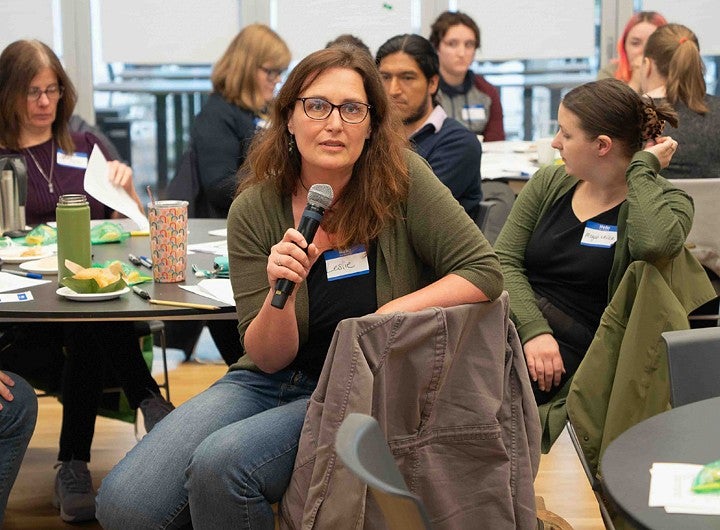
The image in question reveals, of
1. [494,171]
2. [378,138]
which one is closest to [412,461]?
[378,138]

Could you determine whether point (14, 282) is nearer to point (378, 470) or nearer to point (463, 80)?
point (378, 470)

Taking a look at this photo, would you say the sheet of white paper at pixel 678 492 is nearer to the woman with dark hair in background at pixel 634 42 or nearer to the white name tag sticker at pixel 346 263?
the white name tag sticker at pixel 346 263

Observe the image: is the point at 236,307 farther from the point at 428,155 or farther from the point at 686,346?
the point at 428,155

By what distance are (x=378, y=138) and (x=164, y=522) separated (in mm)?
911

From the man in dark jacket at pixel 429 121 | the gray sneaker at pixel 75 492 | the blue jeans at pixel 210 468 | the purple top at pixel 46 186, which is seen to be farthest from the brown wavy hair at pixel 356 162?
the purple top at pixel 46 186

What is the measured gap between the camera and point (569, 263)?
268 cm

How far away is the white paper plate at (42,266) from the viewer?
281 cm

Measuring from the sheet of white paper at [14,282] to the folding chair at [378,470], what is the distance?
59.9 inches

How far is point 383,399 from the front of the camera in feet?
5.85

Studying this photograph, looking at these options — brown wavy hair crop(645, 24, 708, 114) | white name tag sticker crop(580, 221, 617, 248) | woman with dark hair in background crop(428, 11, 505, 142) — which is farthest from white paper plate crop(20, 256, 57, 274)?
woman with dark hair in background crop(428, 11, 505, 142)

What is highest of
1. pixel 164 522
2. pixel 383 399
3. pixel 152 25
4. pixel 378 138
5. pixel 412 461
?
pixel 152 25

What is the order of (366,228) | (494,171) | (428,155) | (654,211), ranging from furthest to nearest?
(494,171) < (428,155) < (654,211) < (366,228)

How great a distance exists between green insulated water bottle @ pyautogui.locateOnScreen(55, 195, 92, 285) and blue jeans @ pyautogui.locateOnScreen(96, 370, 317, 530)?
1.99ft

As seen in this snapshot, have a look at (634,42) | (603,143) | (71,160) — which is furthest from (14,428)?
(634,42)
